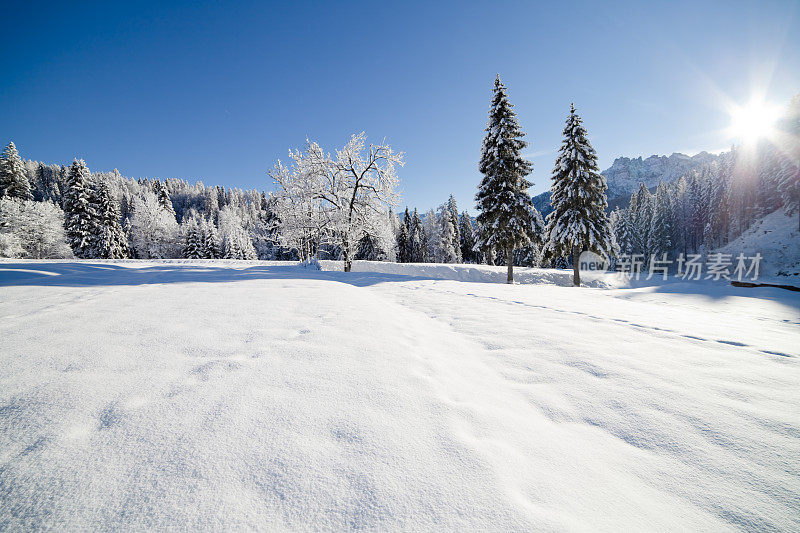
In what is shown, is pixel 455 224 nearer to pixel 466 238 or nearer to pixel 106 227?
pixel 466 238

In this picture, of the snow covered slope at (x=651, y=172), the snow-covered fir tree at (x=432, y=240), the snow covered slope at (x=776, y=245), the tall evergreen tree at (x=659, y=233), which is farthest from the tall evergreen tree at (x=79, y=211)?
the snow covered slope at (x=651, y=172)

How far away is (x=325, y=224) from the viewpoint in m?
17.1

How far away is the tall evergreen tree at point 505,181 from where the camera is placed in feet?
59.5

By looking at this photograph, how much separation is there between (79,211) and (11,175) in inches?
417

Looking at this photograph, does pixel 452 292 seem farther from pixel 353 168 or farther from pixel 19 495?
pixel 353 168

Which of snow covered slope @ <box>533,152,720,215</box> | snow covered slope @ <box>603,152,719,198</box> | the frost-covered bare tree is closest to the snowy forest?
the frost-covered bare tree

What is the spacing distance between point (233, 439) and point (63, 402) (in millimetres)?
1247

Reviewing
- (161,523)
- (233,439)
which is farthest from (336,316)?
(161,523)

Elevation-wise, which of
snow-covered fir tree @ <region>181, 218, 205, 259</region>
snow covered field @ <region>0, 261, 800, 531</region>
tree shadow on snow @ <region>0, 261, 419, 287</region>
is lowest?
snow covered field @ <region>0, 261, 800, 531</region>

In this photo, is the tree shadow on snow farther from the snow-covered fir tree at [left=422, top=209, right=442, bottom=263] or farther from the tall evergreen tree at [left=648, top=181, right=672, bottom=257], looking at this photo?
the tall evergreen tree at [left=648, top=181, right=672, bottom=257]

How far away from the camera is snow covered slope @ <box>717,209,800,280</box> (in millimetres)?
31078

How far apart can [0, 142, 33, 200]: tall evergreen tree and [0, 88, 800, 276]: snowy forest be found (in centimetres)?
12

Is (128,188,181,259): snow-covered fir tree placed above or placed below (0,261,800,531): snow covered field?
above

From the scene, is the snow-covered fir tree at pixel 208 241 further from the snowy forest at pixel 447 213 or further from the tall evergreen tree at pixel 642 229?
Result: the tall evergreen tree at pixel 642 229
